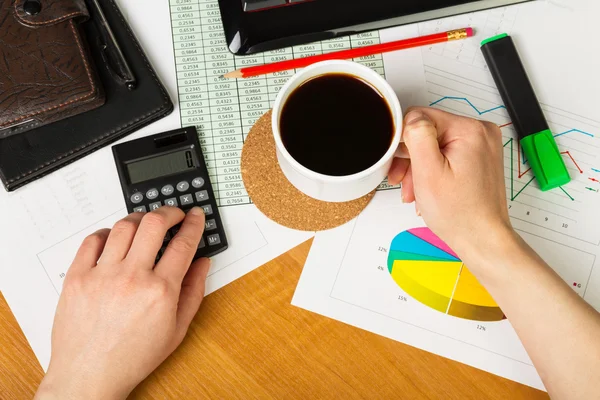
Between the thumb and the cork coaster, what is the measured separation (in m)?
0.12

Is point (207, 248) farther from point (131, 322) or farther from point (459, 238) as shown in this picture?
point (459, 238)

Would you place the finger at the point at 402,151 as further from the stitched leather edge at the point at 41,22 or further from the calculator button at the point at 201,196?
the stitched leather edge at the point at 41,22

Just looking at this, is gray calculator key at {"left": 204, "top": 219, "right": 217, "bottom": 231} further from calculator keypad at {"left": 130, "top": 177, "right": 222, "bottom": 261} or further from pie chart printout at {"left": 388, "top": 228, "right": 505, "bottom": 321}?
pie chart printout at {"left": 388, "top": 228, "right": 505, "bottom": 321}

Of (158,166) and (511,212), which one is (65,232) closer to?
(158,166)

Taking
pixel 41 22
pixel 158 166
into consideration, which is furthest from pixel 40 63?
pixel 158 166

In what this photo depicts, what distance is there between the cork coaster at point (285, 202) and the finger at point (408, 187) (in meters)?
0.05

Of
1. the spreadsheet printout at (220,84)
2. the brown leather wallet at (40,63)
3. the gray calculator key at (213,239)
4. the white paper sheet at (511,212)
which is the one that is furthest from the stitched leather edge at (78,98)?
the white paper sheet at (511,212)

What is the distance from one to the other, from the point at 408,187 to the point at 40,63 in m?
0.44

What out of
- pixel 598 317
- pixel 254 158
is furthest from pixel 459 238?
pixel 254 158

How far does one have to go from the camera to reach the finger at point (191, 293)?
0.58 meters

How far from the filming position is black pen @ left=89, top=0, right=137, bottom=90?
Result: 24.3 inches

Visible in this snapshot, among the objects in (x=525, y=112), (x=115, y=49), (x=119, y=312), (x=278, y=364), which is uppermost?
(x=115, y=49)

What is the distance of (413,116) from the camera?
0.52m

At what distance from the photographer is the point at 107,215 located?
62 centimetres
